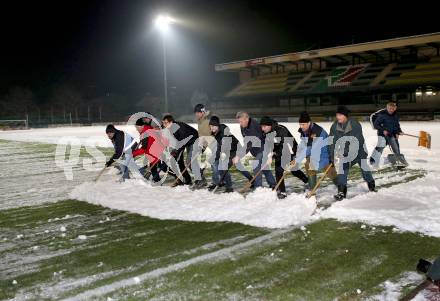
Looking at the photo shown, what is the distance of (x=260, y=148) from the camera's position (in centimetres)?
789

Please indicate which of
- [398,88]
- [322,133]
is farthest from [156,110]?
[322,133]

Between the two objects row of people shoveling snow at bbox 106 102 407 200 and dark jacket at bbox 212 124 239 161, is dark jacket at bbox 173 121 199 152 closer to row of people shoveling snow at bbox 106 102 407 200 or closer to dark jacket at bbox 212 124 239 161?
row of people shoveling snow at bbox 106 102 407 200

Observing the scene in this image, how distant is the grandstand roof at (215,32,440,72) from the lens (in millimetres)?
37844

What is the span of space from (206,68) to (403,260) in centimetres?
6691

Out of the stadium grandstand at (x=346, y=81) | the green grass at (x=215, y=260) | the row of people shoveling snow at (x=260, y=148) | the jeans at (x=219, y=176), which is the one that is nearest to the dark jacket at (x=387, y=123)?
the row of people shoveling snow at (x=260, y=148)

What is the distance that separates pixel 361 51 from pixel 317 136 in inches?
1462

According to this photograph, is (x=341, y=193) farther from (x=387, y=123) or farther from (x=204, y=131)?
(x=387, y=123)

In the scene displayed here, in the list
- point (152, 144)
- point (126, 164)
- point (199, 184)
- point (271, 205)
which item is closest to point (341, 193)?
point (271, 205)

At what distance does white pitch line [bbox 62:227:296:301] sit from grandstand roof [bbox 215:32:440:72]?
36.6 meters

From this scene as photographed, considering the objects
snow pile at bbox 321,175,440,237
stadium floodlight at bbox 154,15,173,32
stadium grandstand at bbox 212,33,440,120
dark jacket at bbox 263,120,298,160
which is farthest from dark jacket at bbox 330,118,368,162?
stadium grandstand at bbox 212,33,440,120

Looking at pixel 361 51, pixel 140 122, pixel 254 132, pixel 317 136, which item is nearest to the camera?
pixel 317 136

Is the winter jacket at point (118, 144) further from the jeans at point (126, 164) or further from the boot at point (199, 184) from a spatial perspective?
the boot at point (199, 184)

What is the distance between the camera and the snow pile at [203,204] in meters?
6.41

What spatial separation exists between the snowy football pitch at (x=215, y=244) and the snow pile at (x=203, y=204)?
0.09 feet
